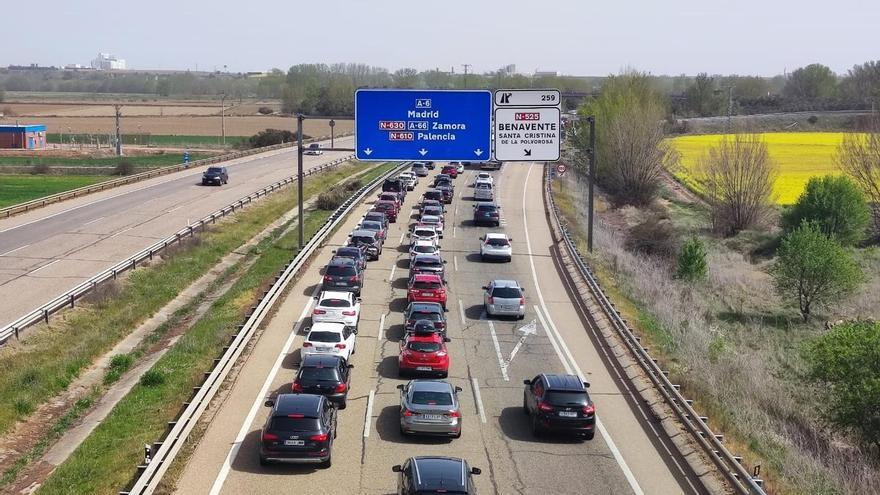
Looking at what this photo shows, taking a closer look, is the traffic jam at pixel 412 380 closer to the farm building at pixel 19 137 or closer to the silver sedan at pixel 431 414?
the silver sedan at pixel 431 414

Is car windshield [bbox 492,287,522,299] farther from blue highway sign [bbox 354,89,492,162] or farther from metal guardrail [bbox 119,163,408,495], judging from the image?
metal guardrail [bbox 119,163,408,495]

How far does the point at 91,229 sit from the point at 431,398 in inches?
1443

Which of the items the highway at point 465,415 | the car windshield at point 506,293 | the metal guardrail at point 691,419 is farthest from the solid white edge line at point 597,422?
the metal guardrail at point 691,419

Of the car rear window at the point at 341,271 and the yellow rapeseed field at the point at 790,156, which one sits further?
the yellow rapeseed field at the point at 790,156

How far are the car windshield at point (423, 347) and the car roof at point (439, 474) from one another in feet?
31.7

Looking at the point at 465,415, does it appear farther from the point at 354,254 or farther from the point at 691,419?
the point at 354,254

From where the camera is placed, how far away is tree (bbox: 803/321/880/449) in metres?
23.8

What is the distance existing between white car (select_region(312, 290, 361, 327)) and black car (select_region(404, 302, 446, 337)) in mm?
1793

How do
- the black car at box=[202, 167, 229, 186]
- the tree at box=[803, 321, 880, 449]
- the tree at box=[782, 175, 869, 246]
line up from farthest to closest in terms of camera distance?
the black car at box=[202, 167, 229, 186] < the tree at box=[782, 175, 869, 246] < the tree at box=[803, 321, 880, 449]

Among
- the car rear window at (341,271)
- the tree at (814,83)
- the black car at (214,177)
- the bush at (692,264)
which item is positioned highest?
the tree at (814,83)

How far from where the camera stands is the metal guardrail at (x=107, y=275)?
30.5m

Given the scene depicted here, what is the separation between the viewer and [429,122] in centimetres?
3734

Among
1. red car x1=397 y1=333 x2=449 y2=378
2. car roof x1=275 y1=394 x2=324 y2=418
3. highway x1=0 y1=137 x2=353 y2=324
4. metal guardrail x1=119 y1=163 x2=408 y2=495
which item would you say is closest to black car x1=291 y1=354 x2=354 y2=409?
metal guardrail x1=119 y1=163 x2=408 y2=495

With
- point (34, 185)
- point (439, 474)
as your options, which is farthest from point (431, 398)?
point (34, 185)
